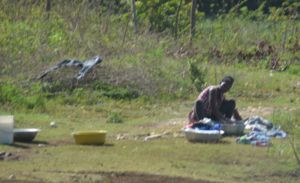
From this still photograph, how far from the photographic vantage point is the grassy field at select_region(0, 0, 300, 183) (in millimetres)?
11875

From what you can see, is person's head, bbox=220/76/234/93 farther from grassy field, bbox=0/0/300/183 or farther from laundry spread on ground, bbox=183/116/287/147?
grassy field, bbox=0/0/300/183

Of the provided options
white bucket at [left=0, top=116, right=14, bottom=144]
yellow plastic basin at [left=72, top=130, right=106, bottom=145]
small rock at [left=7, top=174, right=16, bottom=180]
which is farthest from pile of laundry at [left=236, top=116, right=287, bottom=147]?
small rock at [left=7, top=174, right=16, bottom=180]

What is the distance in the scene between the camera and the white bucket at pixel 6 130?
12.9 m

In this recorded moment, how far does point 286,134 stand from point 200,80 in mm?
5675

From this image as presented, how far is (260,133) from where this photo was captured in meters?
14.3

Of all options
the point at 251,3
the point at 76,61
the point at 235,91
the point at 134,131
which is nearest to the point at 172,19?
the point at 235,91

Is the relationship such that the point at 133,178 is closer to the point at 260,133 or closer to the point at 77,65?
the point at 260,133

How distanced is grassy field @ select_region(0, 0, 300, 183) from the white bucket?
0.20m

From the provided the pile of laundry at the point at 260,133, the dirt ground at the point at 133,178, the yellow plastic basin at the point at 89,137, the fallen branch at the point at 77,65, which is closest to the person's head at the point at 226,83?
the pile of laundry at the point at 260,133

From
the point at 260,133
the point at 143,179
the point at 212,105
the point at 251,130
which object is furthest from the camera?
the point at 251,130

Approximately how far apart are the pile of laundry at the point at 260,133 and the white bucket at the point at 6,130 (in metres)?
3.09

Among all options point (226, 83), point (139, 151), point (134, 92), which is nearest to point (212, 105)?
point (226, 83)

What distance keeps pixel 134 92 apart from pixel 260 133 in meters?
4.91

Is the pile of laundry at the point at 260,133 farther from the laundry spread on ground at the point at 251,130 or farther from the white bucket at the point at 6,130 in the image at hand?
the white bucket at the point at 6,130
